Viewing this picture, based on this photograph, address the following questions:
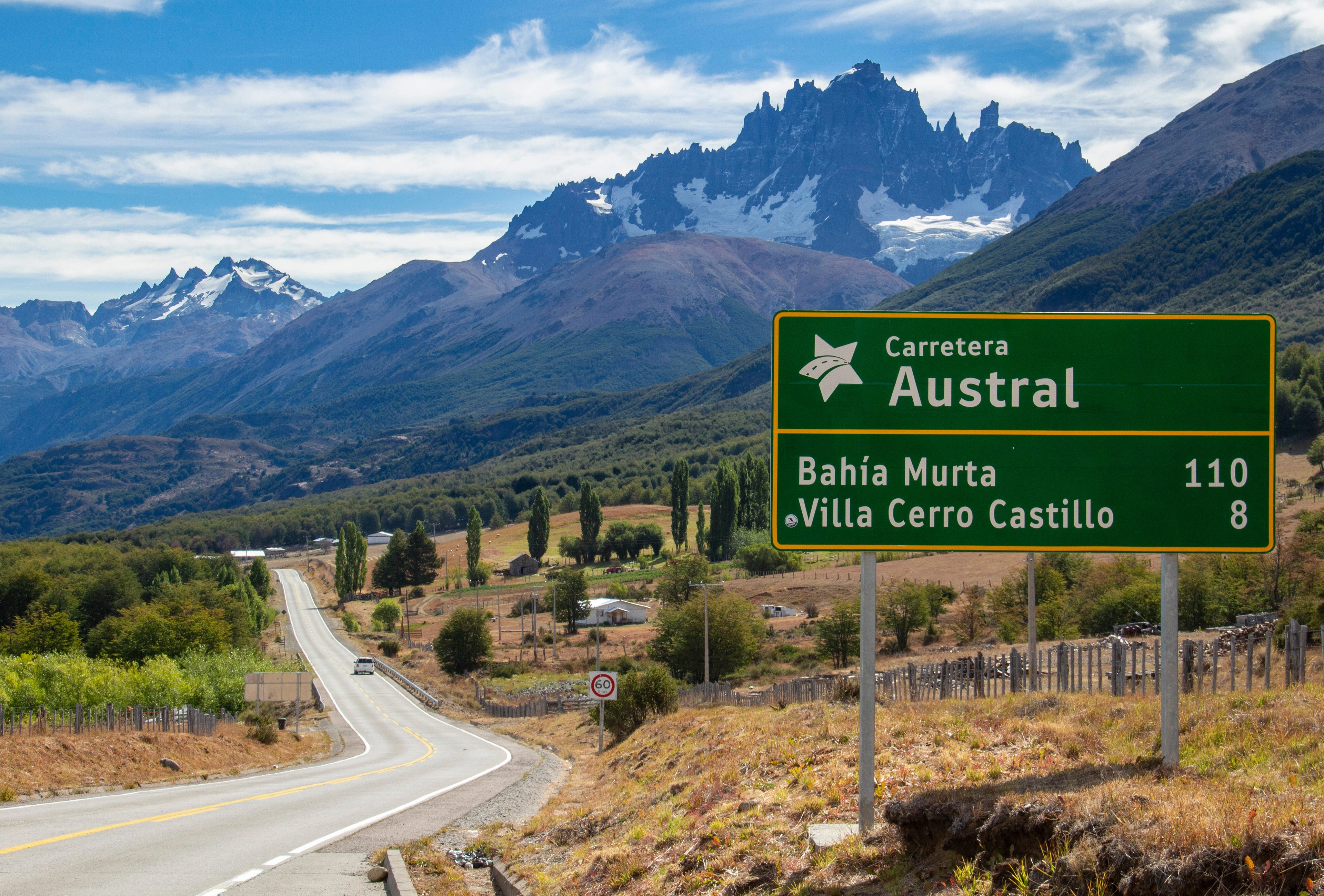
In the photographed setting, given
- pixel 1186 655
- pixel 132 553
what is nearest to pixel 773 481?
pixel 1186 655

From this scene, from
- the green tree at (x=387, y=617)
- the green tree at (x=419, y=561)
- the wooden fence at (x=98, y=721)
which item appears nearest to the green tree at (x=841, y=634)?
the wooden fence at (x=98, y=721)

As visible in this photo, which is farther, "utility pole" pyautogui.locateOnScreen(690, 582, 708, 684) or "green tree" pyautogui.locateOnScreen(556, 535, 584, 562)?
"green tree" pyautogui.locateOnScreen(556, 535, 584, 562)

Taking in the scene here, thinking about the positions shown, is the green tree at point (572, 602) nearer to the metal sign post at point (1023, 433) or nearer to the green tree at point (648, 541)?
the green tree at point (648, 541)

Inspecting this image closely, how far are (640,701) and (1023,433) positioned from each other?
93.3 ft

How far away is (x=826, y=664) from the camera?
6894 centimetres

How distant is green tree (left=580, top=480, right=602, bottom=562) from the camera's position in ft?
530

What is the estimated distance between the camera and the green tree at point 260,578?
15200 cm

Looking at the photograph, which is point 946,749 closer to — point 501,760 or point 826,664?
point 501,760

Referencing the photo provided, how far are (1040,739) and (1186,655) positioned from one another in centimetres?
953

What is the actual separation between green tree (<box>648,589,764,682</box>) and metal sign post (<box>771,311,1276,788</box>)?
56.3 m

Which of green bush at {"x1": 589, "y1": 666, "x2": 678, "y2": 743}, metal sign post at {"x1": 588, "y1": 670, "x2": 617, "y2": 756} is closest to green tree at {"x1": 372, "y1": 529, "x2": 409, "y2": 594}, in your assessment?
green bush at {"x1": 589, "y1": 666, "x2": 678, "y2": 743}

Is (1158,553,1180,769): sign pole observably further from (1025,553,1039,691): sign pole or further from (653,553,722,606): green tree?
(653,553,722,606): green tree

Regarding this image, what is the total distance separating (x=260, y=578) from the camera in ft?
502

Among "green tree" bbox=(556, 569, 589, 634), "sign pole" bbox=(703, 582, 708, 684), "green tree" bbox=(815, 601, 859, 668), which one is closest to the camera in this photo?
"sign pole" bbox=(703, 582, 708, 684)
